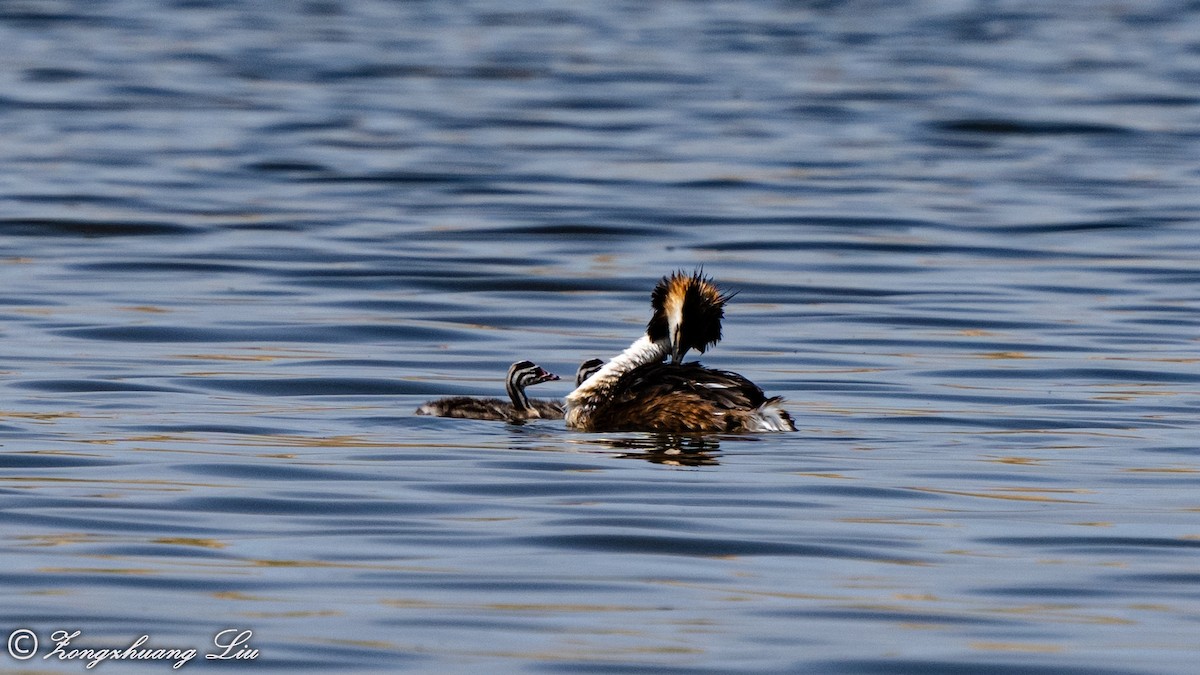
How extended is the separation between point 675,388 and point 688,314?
2.22ft

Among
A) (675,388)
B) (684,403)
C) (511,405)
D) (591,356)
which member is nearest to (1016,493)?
(684,403)

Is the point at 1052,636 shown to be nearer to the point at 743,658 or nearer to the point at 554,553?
the point at 743,658

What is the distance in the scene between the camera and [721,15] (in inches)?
1652

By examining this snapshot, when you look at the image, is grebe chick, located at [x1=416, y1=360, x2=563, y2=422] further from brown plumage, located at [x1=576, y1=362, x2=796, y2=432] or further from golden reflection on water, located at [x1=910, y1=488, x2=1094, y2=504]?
golden reflection on water, located at [x1=910, y1=488, x2=1094, y2=504]

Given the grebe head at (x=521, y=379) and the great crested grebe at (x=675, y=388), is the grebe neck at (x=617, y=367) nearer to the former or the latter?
the great crested grebe at (x=675, y=388)

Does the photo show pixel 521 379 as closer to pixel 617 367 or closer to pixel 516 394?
pixel 516 394

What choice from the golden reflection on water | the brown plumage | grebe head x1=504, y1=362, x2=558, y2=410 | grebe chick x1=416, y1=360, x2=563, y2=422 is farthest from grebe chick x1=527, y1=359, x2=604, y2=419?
the golden reflection on water

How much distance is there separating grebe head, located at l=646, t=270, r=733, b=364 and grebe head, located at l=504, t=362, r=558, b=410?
610mm

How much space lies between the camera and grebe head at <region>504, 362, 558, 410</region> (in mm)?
11375

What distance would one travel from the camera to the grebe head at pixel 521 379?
1138 centimetres

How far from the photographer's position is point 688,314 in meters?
11.4

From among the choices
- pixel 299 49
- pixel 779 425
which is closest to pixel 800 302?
pixel 779 425

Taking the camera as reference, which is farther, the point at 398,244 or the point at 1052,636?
the point at 398,244

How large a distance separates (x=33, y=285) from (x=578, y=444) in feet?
22.3
